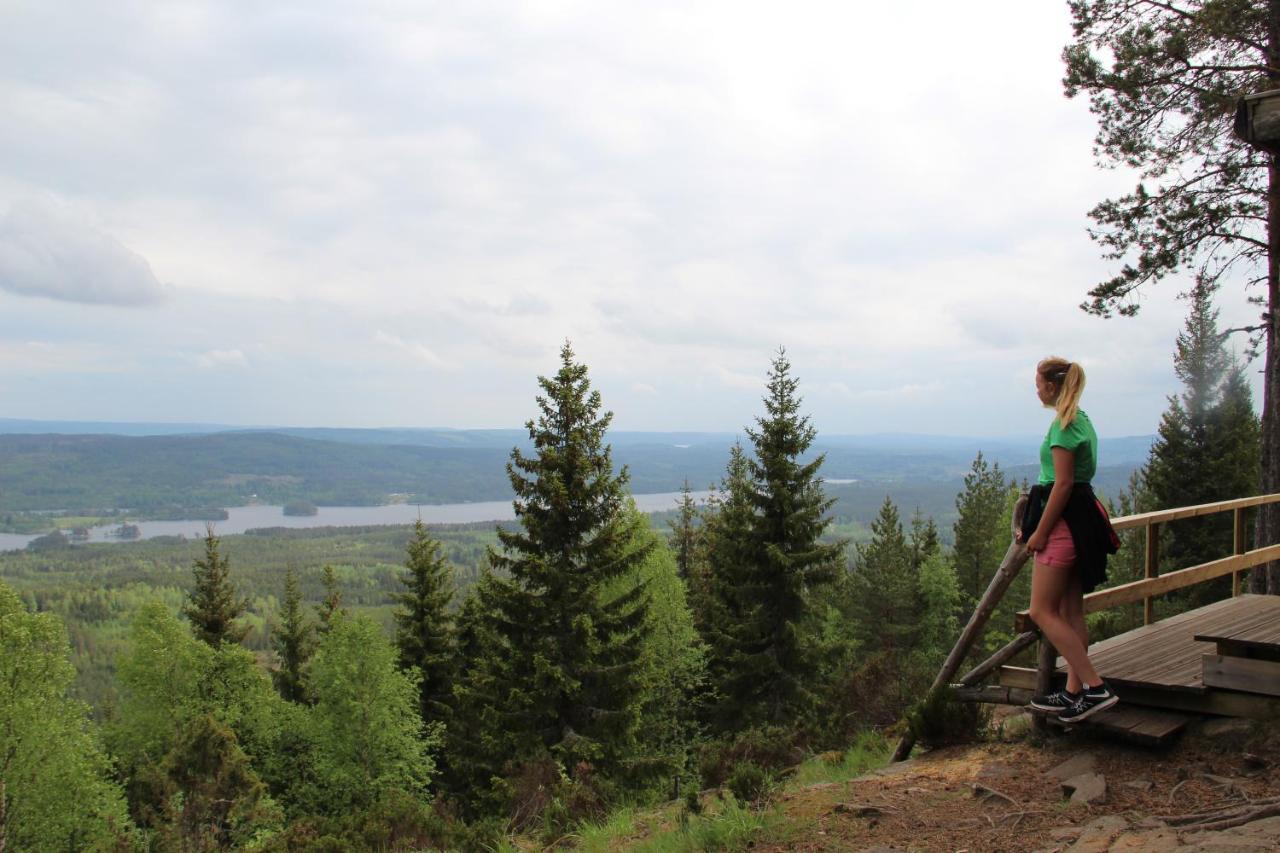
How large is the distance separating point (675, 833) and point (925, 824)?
1470mm

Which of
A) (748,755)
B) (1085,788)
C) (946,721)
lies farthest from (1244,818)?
(748,755)

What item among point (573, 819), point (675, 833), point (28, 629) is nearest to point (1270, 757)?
point (675, 833)

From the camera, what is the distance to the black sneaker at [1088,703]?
5090mm

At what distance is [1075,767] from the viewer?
16.2 ft

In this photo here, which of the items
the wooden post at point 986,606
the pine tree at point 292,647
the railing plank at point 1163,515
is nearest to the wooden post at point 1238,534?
the railing plank at point 1163,515

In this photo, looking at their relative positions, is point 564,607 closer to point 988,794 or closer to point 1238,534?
point 1238,534

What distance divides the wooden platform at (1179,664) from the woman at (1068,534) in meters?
0.38

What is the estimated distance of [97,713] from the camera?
79.9 metres

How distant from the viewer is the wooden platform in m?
5.05

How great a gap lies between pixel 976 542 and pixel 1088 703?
3466 cm

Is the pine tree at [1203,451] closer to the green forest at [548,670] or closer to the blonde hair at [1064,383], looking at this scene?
the green forest at [548,670]

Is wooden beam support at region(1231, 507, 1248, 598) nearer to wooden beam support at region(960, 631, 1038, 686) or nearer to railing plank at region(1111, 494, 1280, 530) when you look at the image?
railing plank at region(1111, 494, 1280, 530)

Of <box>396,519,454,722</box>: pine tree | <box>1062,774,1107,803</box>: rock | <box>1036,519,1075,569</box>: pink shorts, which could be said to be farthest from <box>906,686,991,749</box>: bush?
<box>396,519,454,722</box>: pine tree

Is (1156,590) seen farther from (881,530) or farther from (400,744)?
(881,530)
